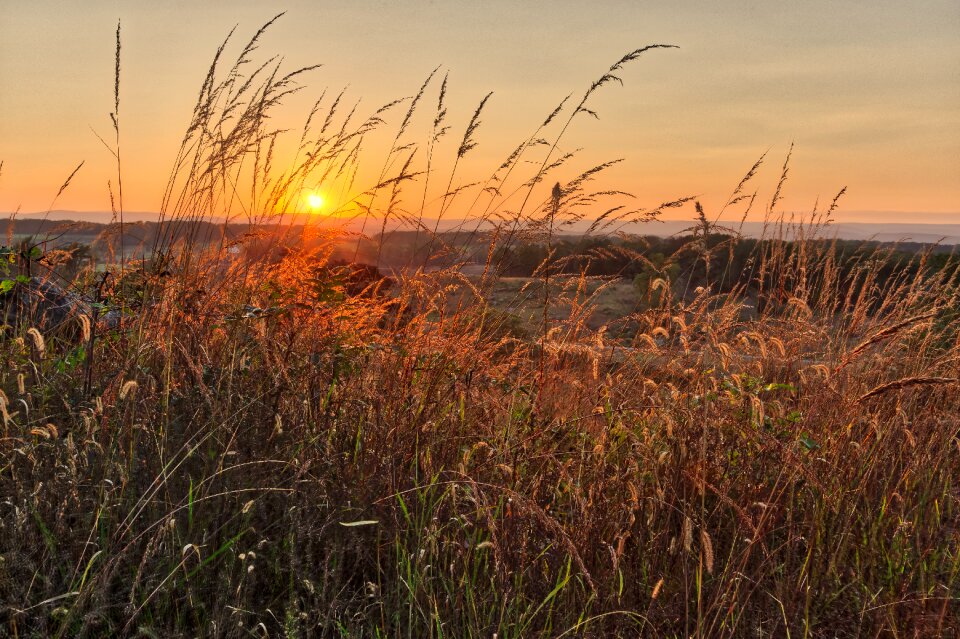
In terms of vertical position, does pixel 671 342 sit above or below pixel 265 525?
above

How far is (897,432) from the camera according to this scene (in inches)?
135

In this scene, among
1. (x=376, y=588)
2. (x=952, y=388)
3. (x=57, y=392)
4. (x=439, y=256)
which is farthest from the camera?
(x=952, y=388)

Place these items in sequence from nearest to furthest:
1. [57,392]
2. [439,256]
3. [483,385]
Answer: [57,392] → [483,385] → [439,256]

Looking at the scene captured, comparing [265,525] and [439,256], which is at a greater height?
[439,256]

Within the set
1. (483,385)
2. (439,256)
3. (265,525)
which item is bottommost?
(265,525)

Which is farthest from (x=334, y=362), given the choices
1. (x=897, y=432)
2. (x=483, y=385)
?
(x=897, y=432)

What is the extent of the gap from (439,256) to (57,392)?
5.34 feet

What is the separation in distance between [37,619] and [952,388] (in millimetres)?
4341

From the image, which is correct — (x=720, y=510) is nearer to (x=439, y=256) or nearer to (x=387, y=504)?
(x=387, y=504)

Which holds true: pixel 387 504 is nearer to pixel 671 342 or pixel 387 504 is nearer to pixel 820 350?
pixel 671 342

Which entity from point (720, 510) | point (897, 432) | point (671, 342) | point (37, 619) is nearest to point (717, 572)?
point (720, 510)

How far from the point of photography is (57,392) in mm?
2980

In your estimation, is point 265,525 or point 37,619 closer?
point 37,619

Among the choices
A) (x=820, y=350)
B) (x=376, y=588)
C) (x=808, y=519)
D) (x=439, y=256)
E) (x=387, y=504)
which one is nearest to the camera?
(x=376, y=588)
